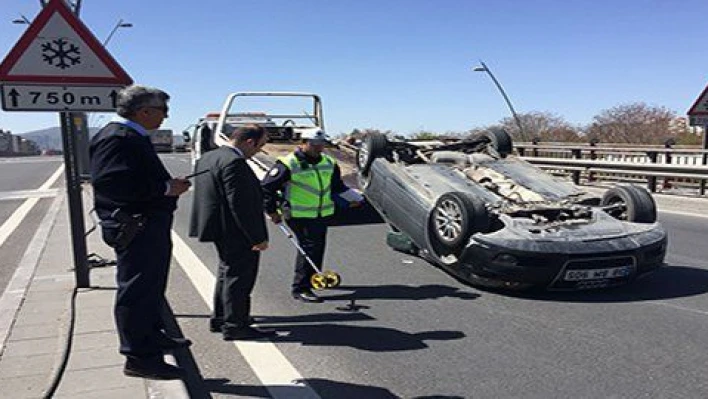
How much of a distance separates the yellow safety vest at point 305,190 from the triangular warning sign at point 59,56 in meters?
1.64

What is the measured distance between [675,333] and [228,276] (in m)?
3.39

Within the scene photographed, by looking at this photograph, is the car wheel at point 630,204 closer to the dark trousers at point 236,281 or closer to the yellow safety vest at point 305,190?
the yellow safety vest at point 305,190

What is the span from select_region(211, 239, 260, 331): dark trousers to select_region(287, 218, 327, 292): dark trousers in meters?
1.13

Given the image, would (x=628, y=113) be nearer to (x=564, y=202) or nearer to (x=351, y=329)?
(x=564, y=202)

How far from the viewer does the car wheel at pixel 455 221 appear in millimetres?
5637

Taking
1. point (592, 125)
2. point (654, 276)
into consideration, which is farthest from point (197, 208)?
point (592, 125)

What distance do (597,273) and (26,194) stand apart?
16.0 meters

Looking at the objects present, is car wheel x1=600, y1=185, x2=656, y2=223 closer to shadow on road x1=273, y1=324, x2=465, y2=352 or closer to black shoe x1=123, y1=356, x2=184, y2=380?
shadow on road x1=273, y1=324, x2=465, y2=352

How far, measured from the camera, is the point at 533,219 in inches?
235

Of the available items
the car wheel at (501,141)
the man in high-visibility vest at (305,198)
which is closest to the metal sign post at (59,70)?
the man in high-visibility vest at (305,198)

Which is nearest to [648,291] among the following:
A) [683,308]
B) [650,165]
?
[683,308]

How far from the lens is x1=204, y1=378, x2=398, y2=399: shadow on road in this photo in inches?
144

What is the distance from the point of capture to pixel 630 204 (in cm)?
631

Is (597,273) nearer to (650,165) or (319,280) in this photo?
(319,280)
